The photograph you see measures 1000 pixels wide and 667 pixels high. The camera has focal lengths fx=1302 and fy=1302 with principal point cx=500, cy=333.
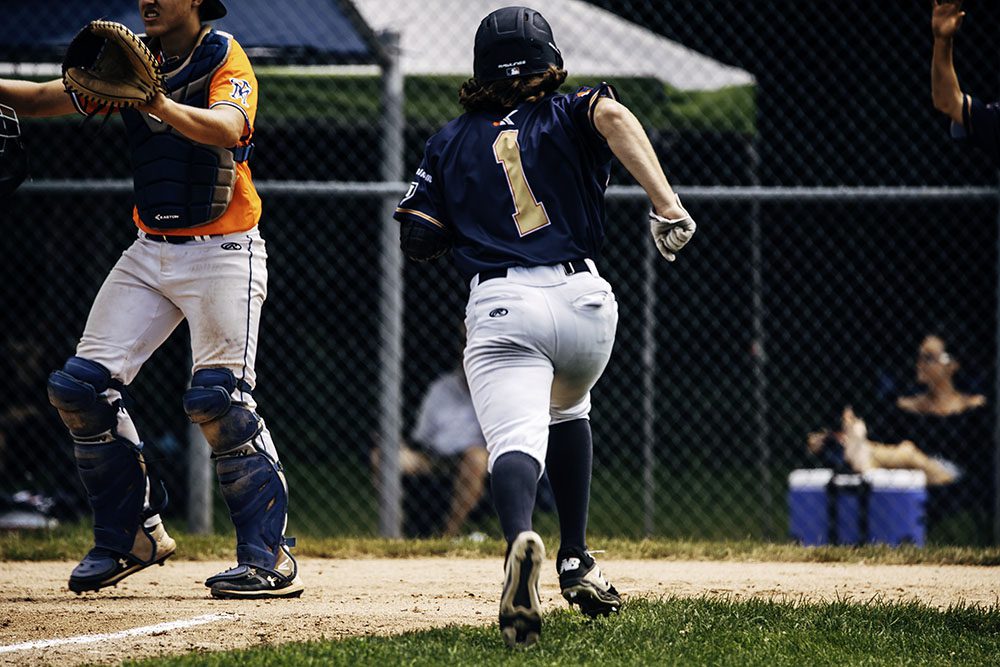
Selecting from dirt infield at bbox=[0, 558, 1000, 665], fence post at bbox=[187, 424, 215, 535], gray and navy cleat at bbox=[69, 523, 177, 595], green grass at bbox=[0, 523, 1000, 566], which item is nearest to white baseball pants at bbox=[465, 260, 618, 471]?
dirt infield at bbox=[0, 558, 1000, 665]

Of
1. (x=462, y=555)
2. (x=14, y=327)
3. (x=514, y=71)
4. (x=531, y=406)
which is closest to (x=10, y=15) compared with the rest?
(x=14, y=327)

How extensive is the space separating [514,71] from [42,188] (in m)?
3.17

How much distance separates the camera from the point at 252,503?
4.15 meters

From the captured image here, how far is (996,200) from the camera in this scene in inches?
241

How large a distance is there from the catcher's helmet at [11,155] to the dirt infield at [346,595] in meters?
1.34

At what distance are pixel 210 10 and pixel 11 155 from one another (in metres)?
0.79

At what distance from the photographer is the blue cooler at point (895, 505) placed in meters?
→ 6.70

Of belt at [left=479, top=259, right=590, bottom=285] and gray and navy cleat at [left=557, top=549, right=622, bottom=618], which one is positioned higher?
belt at [left=479, top=259, right=590, bottom=285]

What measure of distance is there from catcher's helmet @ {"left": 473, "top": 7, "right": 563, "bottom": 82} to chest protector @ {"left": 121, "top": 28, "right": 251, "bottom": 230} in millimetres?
964

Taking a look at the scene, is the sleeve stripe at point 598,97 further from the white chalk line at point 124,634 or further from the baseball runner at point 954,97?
the white chalk line at point 124,634

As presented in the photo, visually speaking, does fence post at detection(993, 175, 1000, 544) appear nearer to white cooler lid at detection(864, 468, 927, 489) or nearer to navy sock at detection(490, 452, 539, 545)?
white cooler lid at detection(864, 468, 927, 489)

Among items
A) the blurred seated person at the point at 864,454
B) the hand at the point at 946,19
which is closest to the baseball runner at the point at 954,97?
the hand at the point at 946,19

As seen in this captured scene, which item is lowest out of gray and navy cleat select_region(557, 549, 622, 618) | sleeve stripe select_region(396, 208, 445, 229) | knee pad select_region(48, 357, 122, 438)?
gray and navy cleat select_region(557, 549, 622, 618)

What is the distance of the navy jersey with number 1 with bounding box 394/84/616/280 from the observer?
3.48m
